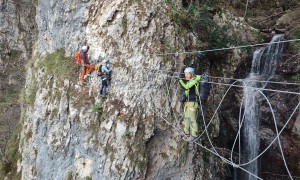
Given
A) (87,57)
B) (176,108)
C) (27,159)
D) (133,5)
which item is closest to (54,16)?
(87,57)

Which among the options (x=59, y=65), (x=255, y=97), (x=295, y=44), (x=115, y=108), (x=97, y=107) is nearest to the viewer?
(x=115, y=108)

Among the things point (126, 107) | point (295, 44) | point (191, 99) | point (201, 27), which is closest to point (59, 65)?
point (126, 107)

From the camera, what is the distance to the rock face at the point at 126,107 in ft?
24.5

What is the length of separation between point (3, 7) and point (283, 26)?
21.7 metres

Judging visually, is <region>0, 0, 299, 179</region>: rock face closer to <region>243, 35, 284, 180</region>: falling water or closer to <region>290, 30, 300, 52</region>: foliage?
<region>243, 35, 284, 180</region>: falling water

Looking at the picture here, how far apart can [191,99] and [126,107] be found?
Answer: 2.21 m

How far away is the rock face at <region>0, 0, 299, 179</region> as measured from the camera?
747cm

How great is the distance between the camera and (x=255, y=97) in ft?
32.7

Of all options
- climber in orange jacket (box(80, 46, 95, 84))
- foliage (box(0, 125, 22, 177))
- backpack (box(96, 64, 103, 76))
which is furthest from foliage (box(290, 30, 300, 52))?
foliage (box(0, 125, 22, 177))

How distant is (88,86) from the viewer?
8766 mm

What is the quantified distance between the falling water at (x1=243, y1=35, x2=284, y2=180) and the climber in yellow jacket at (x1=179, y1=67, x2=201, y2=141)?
3968mm

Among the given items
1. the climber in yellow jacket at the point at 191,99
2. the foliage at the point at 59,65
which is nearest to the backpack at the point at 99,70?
the foliage at the point at 59,65

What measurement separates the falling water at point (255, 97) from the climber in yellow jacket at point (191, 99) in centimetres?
397

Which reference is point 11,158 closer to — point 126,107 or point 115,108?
point 115,108
